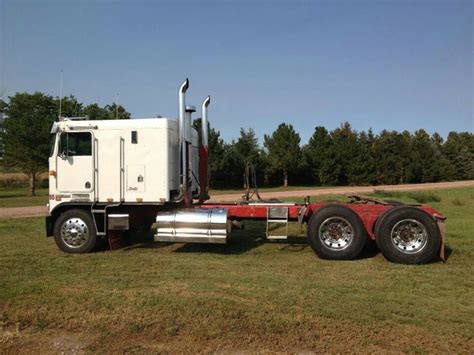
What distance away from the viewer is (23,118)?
119 feet

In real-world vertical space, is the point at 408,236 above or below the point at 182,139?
below

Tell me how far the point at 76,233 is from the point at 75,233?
0.02m

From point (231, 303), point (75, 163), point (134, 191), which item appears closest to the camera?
point (231, 303)

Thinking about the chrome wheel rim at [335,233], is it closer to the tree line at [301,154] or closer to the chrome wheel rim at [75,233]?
the chrome wheel rim at [75,233]

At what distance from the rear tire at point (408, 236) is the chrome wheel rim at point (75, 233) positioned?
236 inches

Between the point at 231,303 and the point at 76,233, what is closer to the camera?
the point at 231,303

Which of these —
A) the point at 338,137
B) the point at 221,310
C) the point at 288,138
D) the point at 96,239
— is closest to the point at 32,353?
the point at 221,310

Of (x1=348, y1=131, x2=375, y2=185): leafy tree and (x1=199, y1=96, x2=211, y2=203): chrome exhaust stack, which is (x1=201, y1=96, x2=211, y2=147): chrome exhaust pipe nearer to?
(x1=199, y1=96, x2=211, y2=203): chrome exhaust stack

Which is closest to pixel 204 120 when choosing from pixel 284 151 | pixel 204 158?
pixel 204 158

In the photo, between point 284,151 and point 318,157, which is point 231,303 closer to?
point 284,151

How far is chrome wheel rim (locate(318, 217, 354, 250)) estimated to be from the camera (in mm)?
8758

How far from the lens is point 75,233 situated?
379 inches

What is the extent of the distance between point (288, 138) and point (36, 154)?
92.1ft

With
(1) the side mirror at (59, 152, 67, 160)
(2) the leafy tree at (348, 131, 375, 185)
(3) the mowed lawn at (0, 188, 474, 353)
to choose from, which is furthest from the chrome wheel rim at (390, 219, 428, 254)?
(2) the leafy tree at (348, 131, 375, 185)
